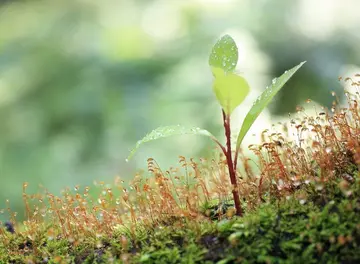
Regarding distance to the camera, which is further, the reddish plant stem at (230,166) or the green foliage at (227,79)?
the reddish plant stem at (230,166)

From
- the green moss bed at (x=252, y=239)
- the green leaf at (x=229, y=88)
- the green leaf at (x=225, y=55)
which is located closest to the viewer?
the green moss bed at (x=252, y=239)

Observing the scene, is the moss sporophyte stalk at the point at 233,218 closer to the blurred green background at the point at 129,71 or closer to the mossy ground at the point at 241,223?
the mossy ground at the point at 241,223

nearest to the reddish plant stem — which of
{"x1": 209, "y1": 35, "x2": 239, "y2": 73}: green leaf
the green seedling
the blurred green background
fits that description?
the green seedling

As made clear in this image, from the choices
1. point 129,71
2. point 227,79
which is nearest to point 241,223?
point 227,79

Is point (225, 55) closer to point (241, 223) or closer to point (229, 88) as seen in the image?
point (229, 88)

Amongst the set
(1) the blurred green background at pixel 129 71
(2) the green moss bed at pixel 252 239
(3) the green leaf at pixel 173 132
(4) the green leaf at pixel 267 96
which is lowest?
(2) the green moss bed at pixel 252 239

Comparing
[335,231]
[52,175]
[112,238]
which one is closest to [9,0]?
[52,175]

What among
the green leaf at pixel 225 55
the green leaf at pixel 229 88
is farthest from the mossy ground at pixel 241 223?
the green leaf at pixel 225 55
